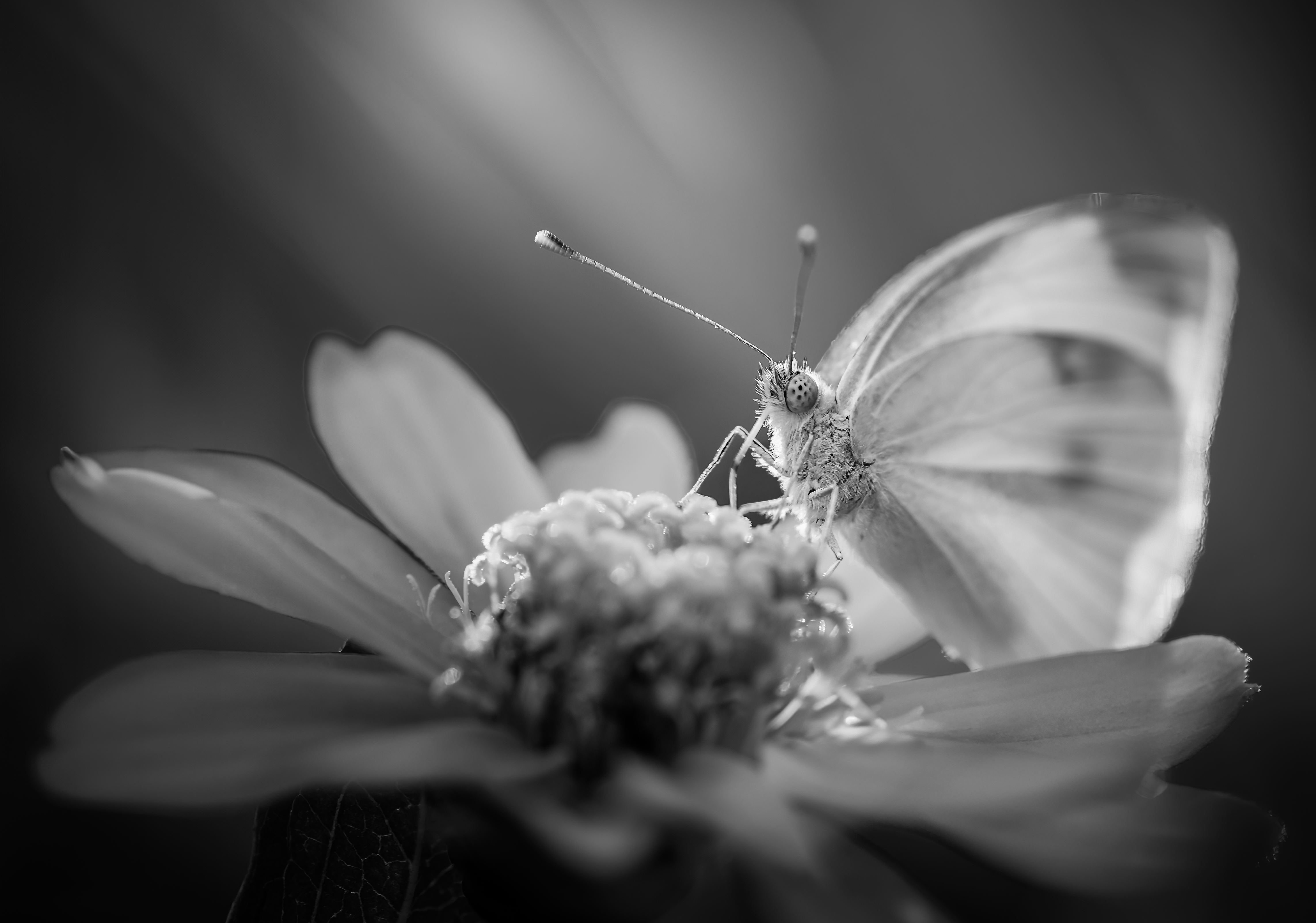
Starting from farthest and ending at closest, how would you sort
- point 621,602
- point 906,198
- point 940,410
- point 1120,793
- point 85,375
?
point 906,198 < point 85,375 < point 940,410 < point 621,602 < point 1120,793

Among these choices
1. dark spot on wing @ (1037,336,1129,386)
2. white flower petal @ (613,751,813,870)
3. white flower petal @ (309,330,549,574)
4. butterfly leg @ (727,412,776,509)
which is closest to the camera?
white flower petal @ (613,751,813,870)

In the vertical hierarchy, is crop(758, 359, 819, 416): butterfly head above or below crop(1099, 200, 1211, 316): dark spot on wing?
below

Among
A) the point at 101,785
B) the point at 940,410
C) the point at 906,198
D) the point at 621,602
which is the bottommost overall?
the point at 101,785

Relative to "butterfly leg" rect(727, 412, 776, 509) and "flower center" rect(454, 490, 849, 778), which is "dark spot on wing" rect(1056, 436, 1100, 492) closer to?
"butterfly leg" rect(727, 412, 776, 509)

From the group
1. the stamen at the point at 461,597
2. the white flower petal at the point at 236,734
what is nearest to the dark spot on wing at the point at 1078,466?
the stamen at the point at 461,597

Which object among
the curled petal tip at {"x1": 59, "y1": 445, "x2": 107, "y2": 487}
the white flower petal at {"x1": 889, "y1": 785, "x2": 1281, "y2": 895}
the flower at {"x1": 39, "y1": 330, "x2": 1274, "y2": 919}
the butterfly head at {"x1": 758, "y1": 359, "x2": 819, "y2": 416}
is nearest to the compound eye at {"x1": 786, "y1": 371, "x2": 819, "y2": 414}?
the butterfly head at {"x1": 758, "y1": 359, "x2": 819, "y2": 416}

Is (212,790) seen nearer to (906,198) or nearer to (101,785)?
(101,785)

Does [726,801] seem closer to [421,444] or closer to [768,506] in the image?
[421,444]

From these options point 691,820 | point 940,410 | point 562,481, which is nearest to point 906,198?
point 940,410
